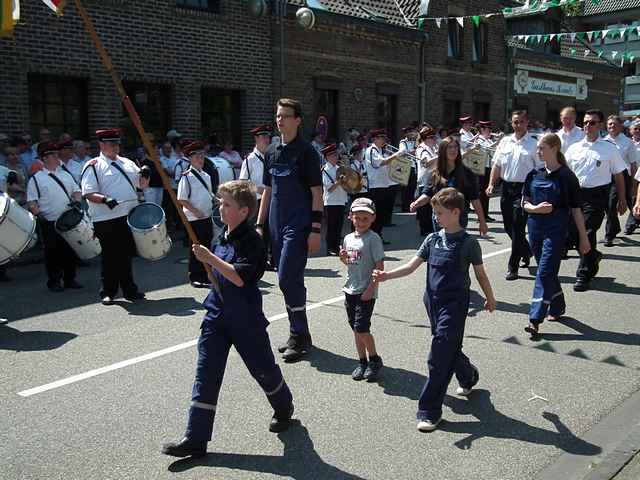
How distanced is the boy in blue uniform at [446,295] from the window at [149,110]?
11067 millimetres

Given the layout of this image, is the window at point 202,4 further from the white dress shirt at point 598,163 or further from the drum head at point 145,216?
the white dress shirt at point 598,163

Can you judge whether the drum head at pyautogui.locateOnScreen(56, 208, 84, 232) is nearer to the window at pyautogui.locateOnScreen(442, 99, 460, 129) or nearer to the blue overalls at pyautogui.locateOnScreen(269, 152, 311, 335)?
the blue overalls at pyautogui.locateOnScreen(269, 152, 311, 335)

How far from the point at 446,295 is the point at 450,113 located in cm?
2080

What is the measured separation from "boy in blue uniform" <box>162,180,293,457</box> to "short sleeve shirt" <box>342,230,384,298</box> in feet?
3.76

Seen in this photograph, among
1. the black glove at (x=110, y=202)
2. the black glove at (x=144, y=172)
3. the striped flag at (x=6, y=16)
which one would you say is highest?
the striped flag at (x=6, y=16)

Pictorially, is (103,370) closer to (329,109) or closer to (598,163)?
(598,163)

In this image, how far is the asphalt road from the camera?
3.98 metres

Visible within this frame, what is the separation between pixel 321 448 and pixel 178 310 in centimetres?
375

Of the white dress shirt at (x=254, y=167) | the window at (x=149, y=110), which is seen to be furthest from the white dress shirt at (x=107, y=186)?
the window at (x=149, y=110)

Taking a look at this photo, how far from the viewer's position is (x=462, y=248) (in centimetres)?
447

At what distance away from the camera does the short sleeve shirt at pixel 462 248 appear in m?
4.46

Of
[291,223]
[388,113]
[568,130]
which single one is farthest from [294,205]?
[388,113]

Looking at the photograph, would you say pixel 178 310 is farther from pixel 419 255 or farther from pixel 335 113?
pixel 335 113

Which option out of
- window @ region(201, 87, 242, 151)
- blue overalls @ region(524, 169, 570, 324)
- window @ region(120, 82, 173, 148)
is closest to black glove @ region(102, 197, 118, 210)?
blue overalls @ region(524, 169, 570, 324)
